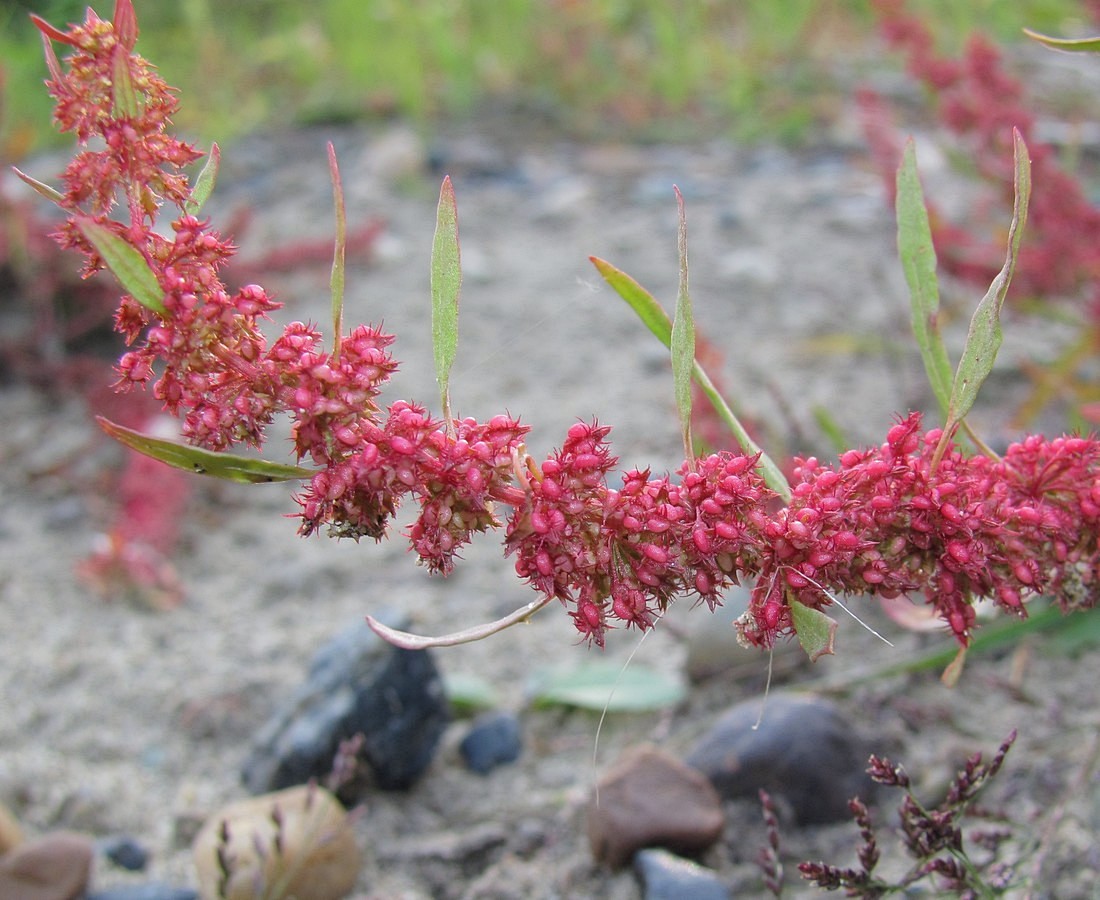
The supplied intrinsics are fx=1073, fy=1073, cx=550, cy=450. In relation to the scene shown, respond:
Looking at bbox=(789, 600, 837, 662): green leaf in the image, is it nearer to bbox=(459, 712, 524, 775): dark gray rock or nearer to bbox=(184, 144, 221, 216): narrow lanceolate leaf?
bbox=(184, 144, 221, 216): narrow lanceolate leaf

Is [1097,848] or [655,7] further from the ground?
[655,7]

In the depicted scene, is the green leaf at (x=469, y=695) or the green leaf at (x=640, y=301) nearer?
the green leaf at (x=640, y=301)

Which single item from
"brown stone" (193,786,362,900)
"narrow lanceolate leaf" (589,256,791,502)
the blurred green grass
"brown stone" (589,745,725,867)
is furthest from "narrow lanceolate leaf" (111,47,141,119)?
the blurred green grass

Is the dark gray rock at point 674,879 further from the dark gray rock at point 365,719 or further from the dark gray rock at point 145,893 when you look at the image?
the dark gray rock at point 145,893

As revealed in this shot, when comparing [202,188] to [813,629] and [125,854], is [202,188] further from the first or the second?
[125,854]

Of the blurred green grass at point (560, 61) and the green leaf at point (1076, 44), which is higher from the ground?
the green leaf at point (1076, 44)

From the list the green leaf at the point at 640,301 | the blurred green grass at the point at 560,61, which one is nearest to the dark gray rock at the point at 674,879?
the green leaf at the point at 640,301

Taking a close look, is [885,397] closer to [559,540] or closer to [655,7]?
[559,540]

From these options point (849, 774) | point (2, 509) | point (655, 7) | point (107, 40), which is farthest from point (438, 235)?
point (655, 7)
